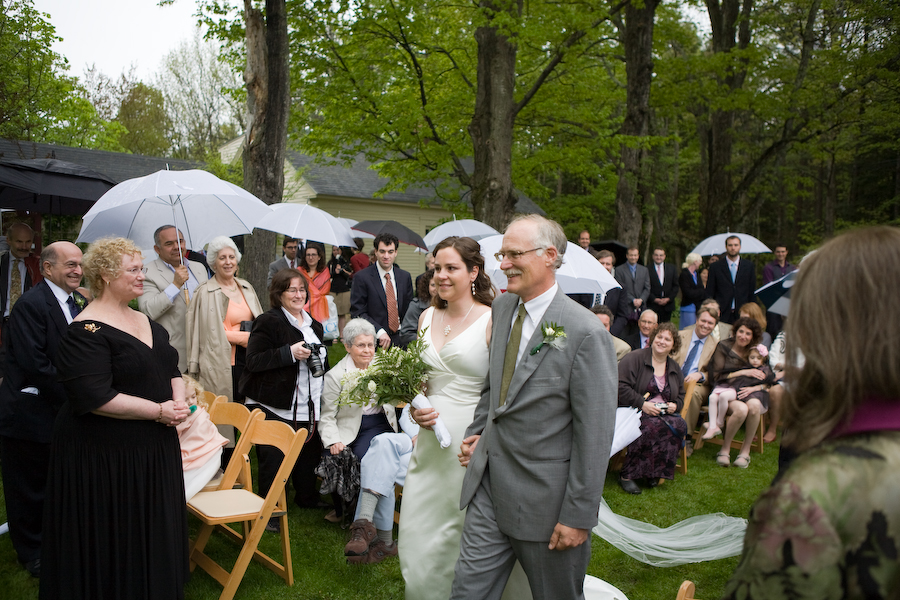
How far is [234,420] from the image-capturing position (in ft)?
15.7

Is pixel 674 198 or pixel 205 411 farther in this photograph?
pixel 674 198

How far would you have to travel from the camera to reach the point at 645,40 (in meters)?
13.6

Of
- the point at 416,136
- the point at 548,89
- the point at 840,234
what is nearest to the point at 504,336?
the point at 840,234

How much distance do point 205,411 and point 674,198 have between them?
108 feet

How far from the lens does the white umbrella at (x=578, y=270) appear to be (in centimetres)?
700

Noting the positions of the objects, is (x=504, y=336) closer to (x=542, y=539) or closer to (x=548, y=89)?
(x=542, y=539)

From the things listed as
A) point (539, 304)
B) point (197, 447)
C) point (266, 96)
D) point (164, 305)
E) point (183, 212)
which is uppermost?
point (266, 96)

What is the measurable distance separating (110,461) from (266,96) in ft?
20.1

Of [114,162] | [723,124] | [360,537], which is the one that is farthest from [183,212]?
[114,162]

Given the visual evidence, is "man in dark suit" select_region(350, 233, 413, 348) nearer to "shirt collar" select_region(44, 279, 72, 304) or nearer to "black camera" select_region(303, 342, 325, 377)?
"black camera" select_region(303, 342, 325, 377)

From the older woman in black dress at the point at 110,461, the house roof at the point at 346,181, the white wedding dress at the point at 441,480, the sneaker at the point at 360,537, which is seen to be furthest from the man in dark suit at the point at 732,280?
the house roof at the point at 346,181

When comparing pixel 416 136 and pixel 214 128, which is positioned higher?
pixel 214 128

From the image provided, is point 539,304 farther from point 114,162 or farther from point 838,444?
point 114,162

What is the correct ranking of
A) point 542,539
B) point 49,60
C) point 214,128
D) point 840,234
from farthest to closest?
point 214,128 < point 49,60 < point 542,539 < point 840,234
